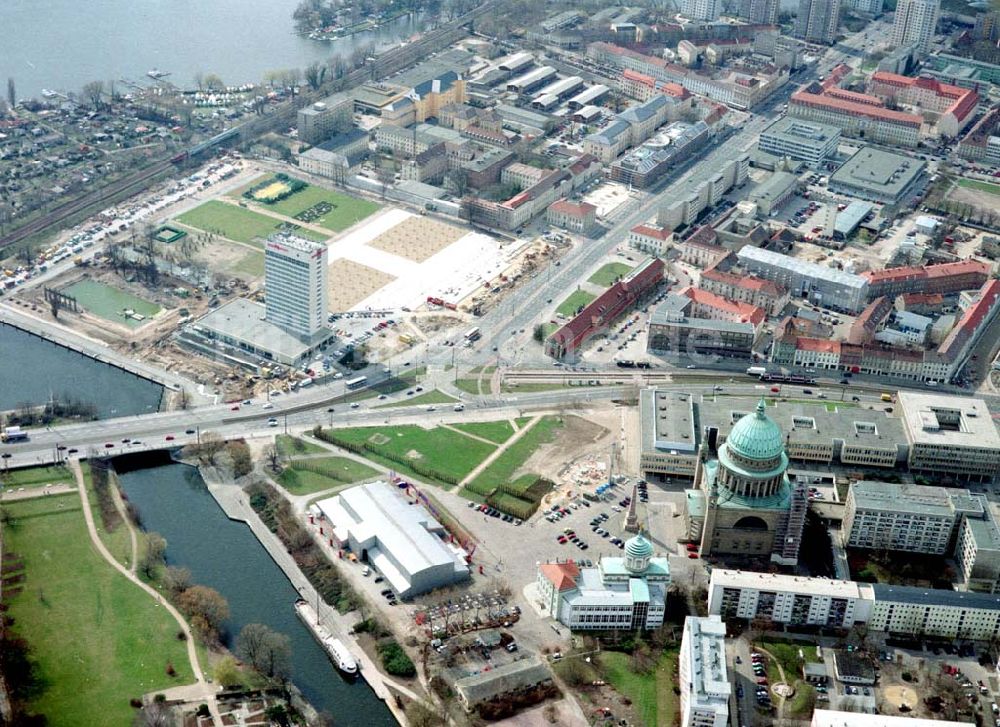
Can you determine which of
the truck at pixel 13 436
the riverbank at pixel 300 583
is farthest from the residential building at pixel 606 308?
the truck at pixel 13 436

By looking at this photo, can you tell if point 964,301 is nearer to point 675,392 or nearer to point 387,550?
point 675,392

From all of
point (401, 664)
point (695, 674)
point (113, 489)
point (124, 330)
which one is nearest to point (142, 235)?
point (124, 330)

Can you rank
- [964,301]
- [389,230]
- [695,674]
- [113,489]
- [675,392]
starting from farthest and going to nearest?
1. [389,230]
2. [964,301]
3. [675,392]
4. [113,489]
5. [695,674]

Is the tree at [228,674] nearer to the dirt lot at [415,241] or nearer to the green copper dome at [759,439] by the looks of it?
the green copper dome at [759,439]

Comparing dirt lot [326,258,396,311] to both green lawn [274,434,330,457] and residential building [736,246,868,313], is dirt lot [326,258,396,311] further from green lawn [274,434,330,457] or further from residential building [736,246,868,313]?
residential building [736,246,868,313]

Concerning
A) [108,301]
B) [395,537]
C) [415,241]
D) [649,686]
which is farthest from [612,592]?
[108,301]

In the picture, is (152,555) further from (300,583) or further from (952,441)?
(952,441)
